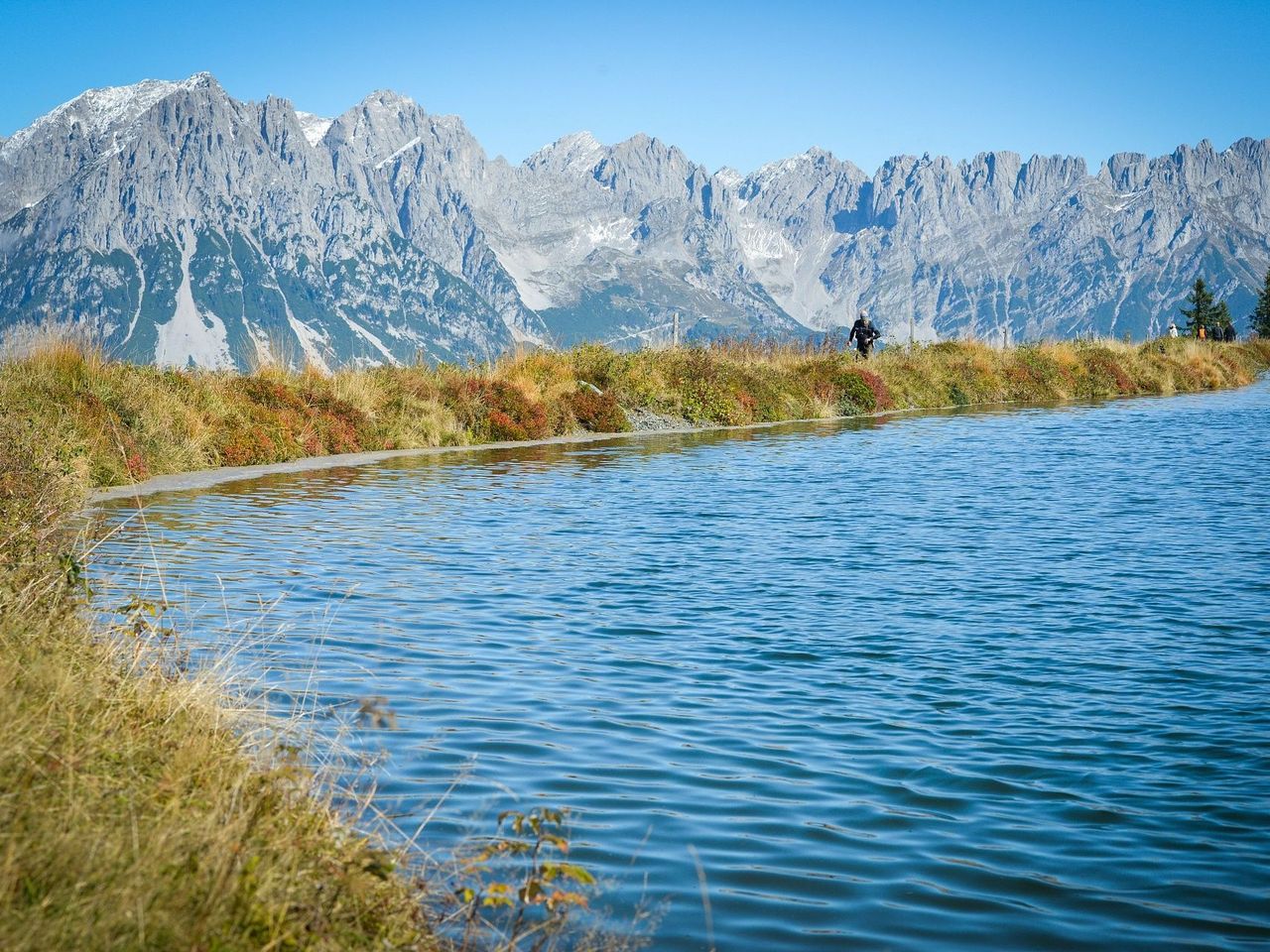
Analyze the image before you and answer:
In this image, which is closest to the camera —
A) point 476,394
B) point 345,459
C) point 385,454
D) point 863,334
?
point 345,459

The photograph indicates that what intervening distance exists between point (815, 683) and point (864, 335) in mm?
38578

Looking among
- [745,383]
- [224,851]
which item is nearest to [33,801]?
[224,851]

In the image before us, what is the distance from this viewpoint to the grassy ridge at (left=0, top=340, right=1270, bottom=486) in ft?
71.9

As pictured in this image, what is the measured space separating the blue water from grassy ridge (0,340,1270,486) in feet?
9.21

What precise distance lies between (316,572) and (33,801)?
9319mm

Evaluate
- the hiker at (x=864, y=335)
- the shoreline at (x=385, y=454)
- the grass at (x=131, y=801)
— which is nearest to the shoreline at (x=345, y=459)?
the shoreline at (x=385, y=454)

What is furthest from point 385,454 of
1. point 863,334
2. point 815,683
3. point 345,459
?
point 863,334

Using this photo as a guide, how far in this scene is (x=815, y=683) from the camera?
927 centimetres

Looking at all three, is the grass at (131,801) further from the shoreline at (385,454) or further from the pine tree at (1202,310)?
the pine tree at (1202,310)

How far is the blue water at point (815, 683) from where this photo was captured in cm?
583

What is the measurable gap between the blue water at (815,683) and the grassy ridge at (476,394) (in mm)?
2807

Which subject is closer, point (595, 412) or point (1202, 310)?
point (595, 412)

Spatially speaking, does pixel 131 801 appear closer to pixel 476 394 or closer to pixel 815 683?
pixel 815 683

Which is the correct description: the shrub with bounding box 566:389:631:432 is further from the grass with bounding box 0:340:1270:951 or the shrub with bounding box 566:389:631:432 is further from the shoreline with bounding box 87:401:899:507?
the grass with bounding box 0:340:1270:951
